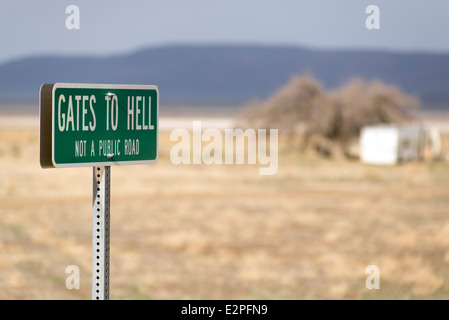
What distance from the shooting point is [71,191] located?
957 inches

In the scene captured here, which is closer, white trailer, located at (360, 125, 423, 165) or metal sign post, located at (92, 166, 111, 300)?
metal sign post, located at (92, 166, 111, 300)

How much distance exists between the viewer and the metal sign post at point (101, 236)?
341 cm

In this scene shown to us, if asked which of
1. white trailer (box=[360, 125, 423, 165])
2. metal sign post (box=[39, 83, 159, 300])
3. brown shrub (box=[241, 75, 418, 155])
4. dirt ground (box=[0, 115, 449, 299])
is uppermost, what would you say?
brown shrub (box=[241, 75, 418, 155])

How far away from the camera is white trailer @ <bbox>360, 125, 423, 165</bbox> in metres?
35.0

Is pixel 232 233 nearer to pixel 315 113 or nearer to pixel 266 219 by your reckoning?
pixel 266 219

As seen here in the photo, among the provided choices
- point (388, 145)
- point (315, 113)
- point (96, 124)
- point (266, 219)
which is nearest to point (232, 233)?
point (266, 219)

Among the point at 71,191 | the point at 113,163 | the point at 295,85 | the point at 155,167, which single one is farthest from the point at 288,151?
the point at 113,163

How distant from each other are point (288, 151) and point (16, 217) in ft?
79.3

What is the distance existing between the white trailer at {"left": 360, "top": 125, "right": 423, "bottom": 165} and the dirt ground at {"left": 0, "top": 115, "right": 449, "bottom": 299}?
4164 millimetres

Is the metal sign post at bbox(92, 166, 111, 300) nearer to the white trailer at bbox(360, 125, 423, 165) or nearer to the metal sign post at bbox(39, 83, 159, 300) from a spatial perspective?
the metal sign post at bbox(39, 83, 159, 300)

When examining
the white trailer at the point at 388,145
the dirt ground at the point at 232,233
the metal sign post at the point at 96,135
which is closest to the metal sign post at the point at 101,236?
the metal sign post at the point at 96,135

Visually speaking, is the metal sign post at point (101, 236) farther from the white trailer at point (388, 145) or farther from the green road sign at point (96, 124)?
the white trailer at point (388, 145)

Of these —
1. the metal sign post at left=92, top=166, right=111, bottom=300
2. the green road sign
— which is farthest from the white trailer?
the metal sign post at left=92, top=166, right=111, bottom=300

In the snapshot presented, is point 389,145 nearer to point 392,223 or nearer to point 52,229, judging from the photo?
point 392,223
